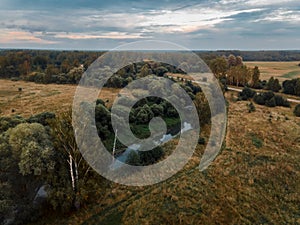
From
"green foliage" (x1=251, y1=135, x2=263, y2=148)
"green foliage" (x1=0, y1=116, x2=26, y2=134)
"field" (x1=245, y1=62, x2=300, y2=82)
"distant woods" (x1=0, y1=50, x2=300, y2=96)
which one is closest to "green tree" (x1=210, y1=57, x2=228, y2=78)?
"distant woods" (x1=0, y1=50, x2=300, y2=96)

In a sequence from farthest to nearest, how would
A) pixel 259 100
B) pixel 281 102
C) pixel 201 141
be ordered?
pixel 259 100 → pixel 281 102 → pixel 201 141

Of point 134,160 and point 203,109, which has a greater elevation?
point 203,109

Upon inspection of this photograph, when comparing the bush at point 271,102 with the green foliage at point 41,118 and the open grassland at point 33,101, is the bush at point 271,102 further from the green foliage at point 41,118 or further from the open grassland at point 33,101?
the green foliage at point 41,118

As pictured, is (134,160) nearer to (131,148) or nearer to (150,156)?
(150,156)

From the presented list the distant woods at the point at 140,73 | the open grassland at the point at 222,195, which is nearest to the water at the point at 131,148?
the open grassland at the point at 222,195

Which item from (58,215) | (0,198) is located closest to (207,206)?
(58,215)

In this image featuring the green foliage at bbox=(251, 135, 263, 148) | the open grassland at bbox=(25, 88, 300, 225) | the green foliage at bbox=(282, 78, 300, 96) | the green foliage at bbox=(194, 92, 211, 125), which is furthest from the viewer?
the green foliage at bbox=(282, 78, 300, 96)

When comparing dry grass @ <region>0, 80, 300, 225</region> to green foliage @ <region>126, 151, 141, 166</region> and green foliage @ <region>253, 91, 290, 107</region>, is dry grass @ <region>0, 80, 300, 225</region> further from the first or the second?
green foliage @ <region>253, 91, 290, 107</region>

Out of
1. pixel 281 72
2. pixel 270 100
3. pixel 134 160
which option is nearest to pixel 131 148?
pixel 134 160

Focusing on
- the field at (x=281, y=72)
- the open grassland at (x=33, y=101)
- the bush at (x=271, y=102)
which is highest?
the field at (x=281, y=72)
